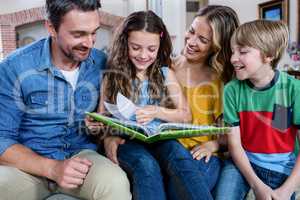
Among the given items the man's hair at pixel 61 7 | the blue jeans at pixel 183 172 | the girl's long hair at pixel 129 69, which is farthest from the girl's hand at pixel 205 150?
the man's hair at pixel 61 7

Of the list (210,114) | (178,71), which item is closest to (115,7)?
(178,71)

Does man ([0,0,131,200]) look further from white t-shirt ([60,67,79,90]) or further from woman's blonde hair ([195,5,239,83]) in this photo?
woman's blonde hair ([195,5,239,83])

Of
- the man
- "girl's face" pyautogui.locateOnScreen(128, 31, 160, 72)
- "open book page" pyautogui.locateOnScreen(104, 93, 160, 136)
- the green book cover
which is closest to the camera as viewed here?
the green book cover

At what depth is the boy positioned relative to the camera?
115cm

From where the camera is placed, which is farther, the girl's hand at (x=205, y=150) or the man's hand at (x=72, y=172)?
the girl's hand at (x=205, y=150)

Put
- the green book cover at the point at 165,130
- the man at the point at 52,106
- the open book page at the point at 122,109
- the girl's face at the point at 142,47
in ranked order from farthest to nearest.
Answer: the girl's face at the point at 142,47 < the open book page at the point at 122,109 < the man at the point at 52,106 < the green book cover at the point at 165,130

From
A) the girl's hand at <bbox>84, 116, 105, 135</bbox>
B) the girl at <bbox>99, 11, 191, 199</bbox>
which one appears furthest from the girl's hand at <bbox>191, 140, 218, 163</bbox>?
the girl's hand at <bbox>84, 116, 105, 135</bbox>

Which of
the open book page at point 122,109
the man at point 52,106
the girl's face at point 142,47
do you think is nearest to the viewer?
the man at point 52,106

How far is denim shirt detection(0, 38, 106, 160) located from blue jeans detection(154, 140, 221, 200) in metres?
0.32

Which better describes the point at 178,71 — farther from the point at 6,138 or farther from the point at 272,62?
the point at 6,138

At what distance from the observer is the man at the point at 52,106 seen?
106cm

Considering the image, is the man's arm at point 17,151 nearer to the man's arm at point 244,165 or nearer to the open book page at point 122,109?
the open book page at point 122,109

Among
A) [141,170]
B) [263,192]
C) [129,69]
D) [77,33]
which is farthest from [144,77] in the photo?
[263,192]

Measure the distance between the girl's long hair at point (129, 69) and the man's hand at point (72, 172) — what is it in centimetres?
33
